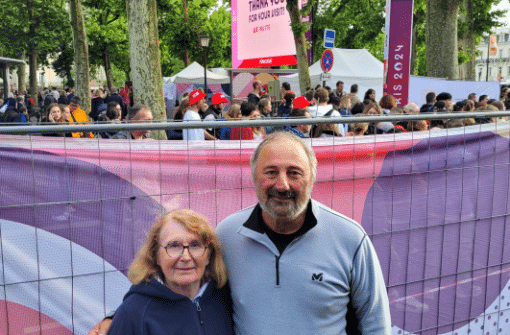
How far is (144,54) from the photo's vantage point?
1025 centimetres

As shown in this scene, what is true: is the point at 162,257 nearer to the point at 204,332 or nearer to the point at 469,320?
the point at 204,332

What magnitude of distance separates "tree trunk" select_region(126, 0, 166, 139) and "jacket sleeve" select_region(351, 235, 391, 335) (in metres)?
8.42

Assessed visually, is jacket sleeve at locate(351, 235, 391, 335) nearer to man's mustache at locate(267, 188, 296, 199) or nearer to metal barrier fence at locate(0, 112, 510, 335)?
man's mustache at locate(267, 188, 296, 199)

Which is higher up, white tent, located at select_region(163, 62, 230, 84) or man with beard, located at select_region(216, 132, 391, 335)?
white tent, located at select_region(163, 62, 230, 84)

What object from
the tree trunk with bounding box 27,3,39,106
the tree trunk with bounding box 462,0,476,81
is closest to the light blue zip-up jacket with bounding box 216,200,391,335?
the tree trunk with bounding box 462,0,476,81

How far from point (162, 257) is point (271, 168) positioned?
0.56 metres

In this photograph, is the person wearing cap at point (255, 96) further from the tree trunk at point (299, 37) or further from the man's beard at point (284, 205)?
the man's beard at point (284, 205)

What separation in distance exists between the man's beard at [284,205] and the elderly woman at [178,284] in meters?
0.27

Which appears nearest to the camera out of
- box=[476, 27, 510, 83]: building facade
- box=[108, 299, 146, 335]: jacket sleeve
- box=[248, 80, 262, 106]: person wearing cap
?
box=[108, 299, 146, 335]: jacket sleeve

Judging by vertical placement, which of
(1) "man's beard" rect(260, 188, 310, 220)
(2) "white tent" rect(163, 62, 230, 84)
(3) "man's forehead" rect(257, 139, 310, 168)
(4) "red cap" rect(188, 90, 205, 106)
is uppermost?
(2) "white tent" rect(163, 62, 230, 84)

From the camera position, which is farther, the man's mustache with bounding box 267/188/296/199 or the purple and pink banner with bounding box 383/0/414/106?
the purple and pink banner with bounding box 383/0/414/106

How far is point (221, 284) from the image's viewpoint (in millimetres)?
2205

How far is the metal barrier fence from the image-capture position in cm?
285

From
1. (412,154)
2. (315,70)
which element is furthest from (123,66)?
(412,154)
